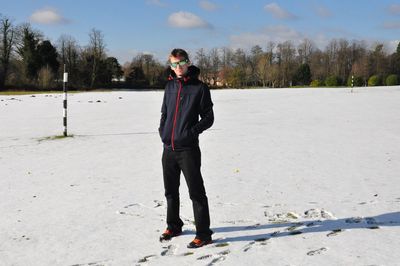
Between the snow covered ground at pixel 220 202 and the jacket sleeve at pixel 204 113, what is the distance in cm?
103

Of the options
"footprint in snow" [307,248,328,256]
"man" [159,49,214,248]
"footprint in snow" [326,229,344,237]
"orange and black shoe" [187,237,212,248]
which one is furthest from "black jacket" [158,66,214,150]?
"footprint in snow" [326,229,344,237]

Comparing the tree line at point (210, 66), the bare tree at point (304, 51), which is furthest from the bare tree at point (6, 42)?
the bare tree at point (304, 51)

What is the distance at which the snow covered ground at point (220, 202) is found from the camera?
342cm

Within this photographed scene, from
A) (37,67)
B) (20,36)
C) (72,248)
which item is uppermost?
(20,36)

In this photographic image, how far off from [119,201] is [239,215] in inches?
59.1

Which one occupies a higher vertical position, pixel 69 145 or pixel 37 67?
pixel 37 67

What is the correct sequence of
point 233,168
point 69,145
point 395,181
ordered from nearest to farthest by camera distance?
point 395,181 < point 233,168 < point 69,145

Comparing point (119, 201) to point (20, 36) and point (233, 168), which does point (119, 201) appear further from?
point (20, 36)

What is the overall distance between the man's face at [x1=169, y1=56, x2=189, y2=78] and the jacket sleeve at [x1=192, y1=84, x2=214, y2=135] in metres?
0.23

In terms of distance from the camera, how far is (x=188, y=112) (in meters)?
Result: 3.51

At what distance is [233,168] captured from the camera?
6.80m

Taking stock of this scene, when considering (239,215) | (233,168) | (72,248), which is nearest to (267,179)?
(233,168)

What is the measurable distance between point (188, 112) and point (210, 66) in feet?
269

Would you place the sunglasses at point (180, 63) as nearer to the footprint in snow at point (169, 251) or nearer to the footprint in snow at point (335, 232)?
the footprint in snow at point (169, 251)
